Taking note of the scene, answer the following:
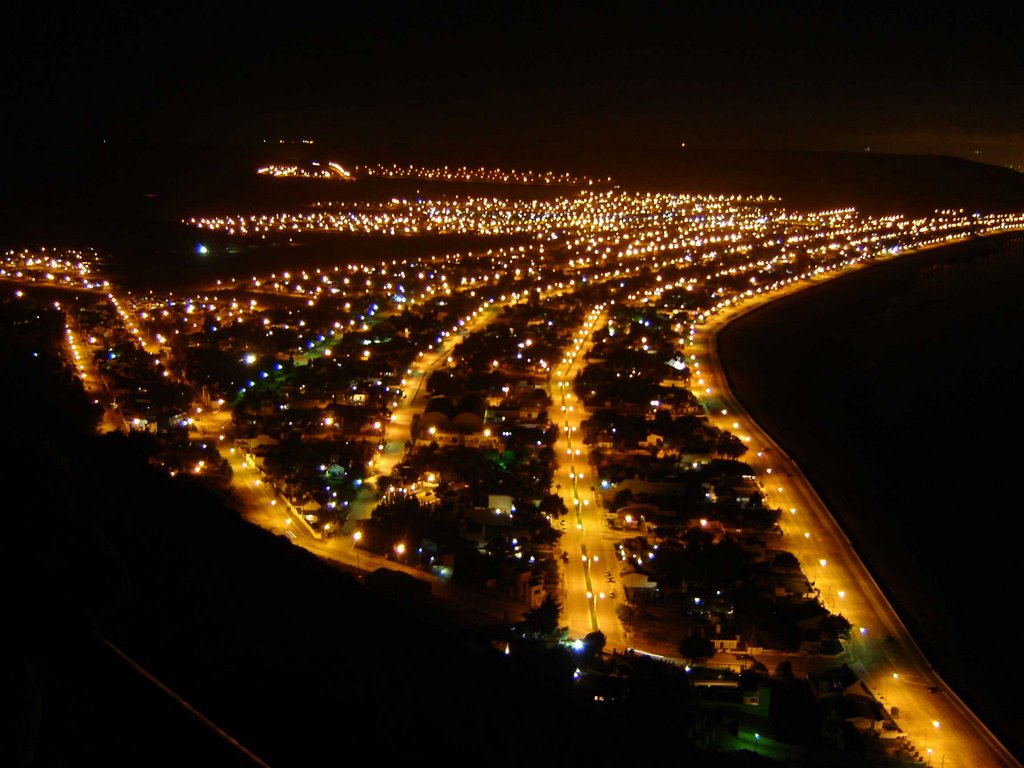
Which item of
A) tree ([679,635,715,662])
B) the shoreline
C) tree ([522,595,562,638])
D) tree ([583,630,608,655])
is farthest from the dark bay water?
tree ([522,595,562,638])

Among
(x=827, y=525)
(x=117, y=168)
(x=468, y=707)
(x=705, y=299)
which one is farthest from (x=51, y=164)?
(x=468, y=707)

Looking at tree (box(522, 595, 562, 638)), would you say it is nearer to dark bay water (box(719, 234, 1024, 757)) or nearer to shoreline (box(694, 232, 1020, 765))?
shoreline (box(694, 232, 1020, 765))

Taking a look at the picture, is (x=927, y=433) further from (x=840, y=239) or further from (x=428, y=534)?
(x=840, y=239)

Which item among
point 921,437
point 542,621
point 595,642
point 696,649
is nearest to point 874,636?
point 696,649

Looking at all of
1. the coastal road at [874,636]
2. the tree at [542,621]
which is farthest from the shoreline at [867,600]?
the tree at [542,621]

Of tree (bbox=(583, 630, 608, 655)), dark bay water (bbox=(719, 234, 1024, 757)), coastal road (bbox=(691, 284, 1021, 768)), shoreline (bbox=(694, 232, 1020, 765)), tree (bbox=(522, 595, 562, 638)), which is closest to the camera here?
coastal road (bbox=(691, 284, 1021, 768))

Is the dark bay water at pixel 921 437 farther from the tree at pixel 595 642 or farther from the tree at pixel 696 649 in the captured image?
the tree at pixel 595 642
